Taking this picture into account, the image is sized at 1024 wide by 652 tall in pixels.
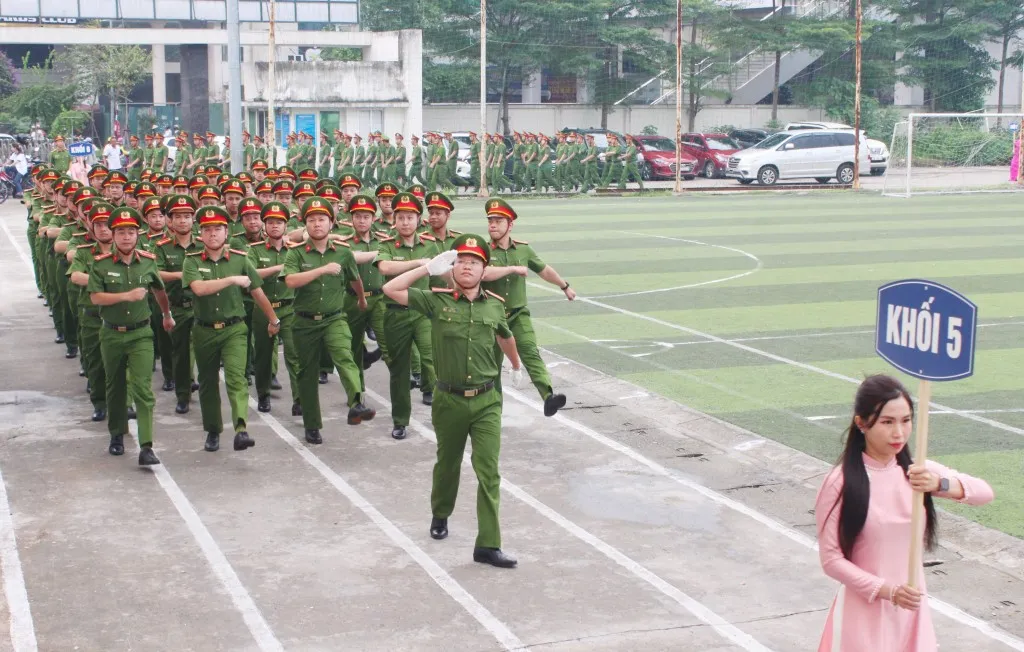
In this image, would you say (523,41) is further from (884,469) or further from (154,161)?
(884,469)

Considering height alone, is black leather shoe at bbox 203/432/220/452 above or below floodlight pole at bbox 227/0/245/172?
below

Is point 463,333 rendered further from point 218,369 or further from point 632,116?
point 632,116

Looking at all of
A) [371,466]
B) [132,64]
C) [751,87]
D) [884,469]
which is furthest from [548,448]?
[132,64]

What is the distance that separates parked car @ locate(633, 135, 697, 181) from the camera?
145ft

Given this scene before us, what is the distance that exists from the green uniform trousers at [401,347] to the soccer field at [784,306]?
2.71 m

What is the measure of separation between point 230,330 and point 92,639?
13.9 ft

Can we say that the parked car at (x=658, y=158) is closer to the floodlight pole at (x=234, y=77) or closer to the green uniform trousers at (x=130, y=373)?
the floodlight pole at (x=234, y=77)

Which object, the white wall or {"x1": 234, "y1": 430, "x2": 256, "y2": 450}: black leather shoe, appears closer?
{"x1": 234, "y1": 430, "x2": 256, "y2": 450}: black leather shoe

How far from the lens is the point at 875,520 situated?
4.88 metres

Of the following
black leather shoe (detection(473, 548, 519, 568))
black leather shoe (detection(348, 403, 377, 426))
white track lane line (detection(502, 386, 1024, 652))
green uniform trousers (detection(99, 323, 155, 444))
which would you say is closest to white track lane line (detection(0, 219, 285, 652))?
green uniform trousers (detection(99, 323, 155, 444))

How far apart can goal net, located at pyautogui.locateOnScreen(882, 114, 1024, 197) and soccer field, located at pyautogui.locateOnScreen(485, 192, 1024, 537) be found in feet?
31.5

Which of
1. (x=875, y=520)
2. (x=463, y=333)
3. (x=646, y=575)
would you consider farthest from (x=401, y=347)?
(x=875, y=520)

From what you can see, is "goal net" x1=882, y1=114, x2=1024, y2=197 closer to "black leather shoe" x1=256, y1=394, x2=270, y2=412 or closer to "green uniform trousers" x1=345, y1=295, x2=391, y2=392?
"green uniform trousers" x1=345, y1=295, x2=391, y2=392

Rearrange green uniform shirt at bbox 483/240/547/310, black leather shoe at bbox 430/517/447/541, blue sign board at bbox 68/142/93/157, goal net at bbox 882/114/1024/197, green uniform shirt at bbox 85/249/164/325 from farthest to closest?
goal net at bbox 882/114/1024/197
blue sign board at bbox 68/142/93/157
green uniform shirt at bbox 483/240/547/310
green uniform shirt at bbox 85/249/164/325
black leather shoe at bbox 430/517/447/541
